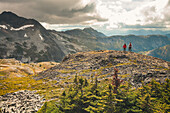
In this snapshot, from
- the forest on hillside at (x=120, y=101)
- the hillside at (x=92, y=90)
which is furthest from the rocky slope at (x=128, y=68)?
the forest on hillside at (x=120, y=101)

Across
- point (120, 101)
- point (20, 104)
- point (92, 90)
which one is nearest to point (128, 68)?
point (120, 101)

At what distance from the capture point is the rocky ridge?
4440cm

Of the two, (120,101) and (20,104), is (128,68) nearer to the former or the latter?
(120,101)

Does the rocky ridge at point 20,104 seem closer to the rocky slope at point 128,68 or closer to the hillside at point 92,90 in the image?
the hillside at point 92,90

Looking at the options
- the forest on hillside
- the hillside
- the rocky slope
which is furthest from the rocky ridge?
the rocky slope

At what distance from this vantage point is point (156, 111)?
31.8m

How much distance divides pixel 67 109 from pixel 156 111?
27804 millimetres

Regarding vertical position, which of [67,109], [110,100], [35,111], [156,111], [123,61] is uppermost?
[123,61]

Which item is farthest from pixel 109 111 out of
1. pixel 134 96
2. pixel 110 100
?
pixel 134 96

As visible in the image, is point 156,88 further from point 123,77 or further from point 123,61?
point 123,61

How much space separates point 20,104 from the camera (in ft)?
158

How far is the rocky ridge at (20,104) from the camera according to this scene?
44.4 metres

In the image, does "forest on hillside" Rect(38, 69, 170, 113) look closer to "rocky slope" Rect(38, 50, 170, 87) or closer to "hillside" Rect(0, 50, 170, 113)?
"hillside" Rect(0, 50, 170, 113)

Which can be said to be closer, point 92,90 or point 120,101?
point 120,101
